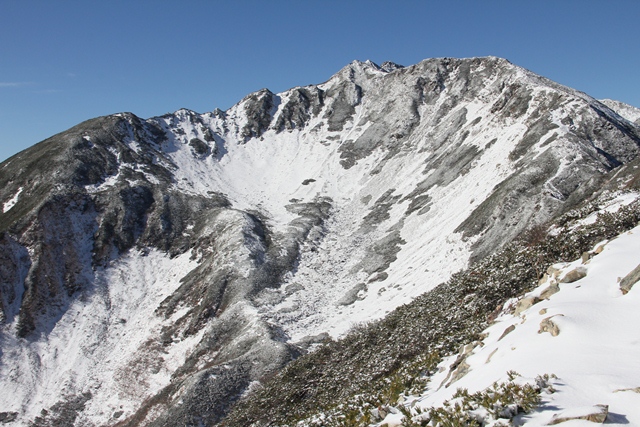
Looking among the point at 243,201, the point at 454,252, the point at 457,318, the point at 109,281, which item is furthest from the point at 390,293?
the point at 243,201

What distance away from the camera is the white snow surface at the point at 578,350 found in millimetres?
7461

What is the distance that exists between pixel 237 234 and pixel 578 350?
57853mm

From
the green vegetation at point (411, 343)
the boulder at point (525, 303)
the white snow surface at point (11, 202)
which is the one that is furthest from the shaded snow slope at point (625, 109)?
the white snow surface at point (11, 202)

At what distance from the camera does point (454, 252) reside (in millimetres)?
41688

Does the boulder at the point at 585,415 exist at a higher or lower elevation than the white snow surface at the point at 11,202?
lower

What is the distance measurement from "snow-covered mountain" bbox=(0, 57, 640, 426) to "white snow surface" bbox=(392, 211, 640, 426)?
82.5ft

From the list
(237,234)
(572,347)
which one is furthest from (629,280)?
(237,234)

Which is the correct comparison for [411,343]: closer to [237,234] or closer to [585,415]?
[585,415]

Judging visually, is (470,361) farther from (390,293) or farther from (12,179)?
(12,179)

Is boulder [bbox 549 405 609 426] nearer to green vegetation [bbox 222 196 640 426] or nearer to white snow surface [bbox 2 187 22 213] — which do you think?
green vegetation [bbox 222 196 640 426]

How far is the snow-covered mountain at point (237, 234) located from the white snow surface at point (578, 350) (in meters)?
25.2

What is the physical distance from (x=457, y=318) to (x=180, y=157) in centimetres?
9322

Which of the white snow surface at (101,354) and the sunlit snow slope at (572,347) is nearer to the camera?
the sunlit snow slope at (572,347)

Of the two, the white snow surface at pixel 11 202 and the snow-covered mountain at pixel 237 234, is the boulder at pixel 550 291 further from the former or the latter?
the white snow surface at pixel 11 202
